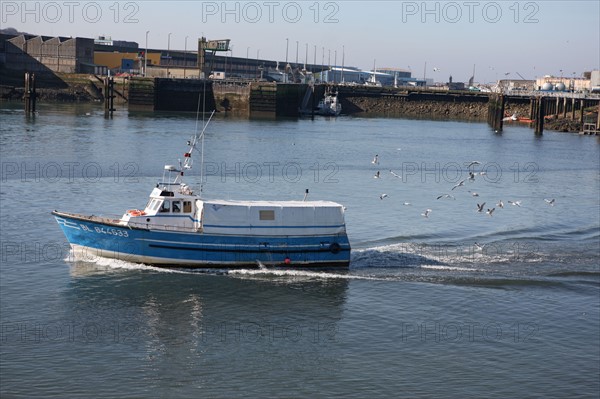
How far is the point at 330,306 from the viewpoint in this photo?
104 ft

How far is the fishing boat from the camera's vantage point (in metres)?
33.5

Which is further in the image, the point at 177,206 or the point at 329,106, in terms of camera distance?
the point at 329,106

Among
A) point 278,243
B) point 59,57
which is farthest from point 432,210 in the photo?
point 59,57

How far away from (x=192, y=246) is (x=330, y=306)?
602 centimetres

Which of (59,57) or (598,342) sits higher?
(59,57)

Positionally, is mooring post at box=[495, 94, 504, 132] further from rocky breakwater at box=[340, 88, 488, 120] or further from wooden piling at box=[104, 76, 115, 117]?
wooden piling at box=[104, 76, 115, 117]

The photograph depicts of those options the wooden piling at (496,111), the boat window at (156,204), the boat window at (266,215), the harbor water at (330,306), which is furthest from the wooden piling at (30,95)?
the boat window at (266,215)

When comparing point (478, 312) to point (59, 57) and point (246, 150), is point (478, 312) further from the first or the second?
point (59, 57)

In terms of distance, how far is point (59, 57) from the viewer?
14400cm

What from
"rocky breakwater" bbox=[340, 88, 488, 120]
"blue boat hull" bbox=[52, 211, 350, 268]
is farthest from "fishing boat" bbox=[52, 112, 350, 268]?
"rocky breakwater" bbox=[340, 88, 488, 120]

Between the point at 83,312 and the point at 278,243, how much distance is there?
27.0 feet

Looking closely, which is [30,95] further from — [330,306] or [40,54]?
[330,306]

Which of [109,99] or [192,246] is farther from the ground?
[109,99]

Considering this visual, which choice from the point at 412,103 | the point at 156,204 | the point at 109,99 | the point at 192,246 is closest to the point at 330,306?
the point at 192,246
